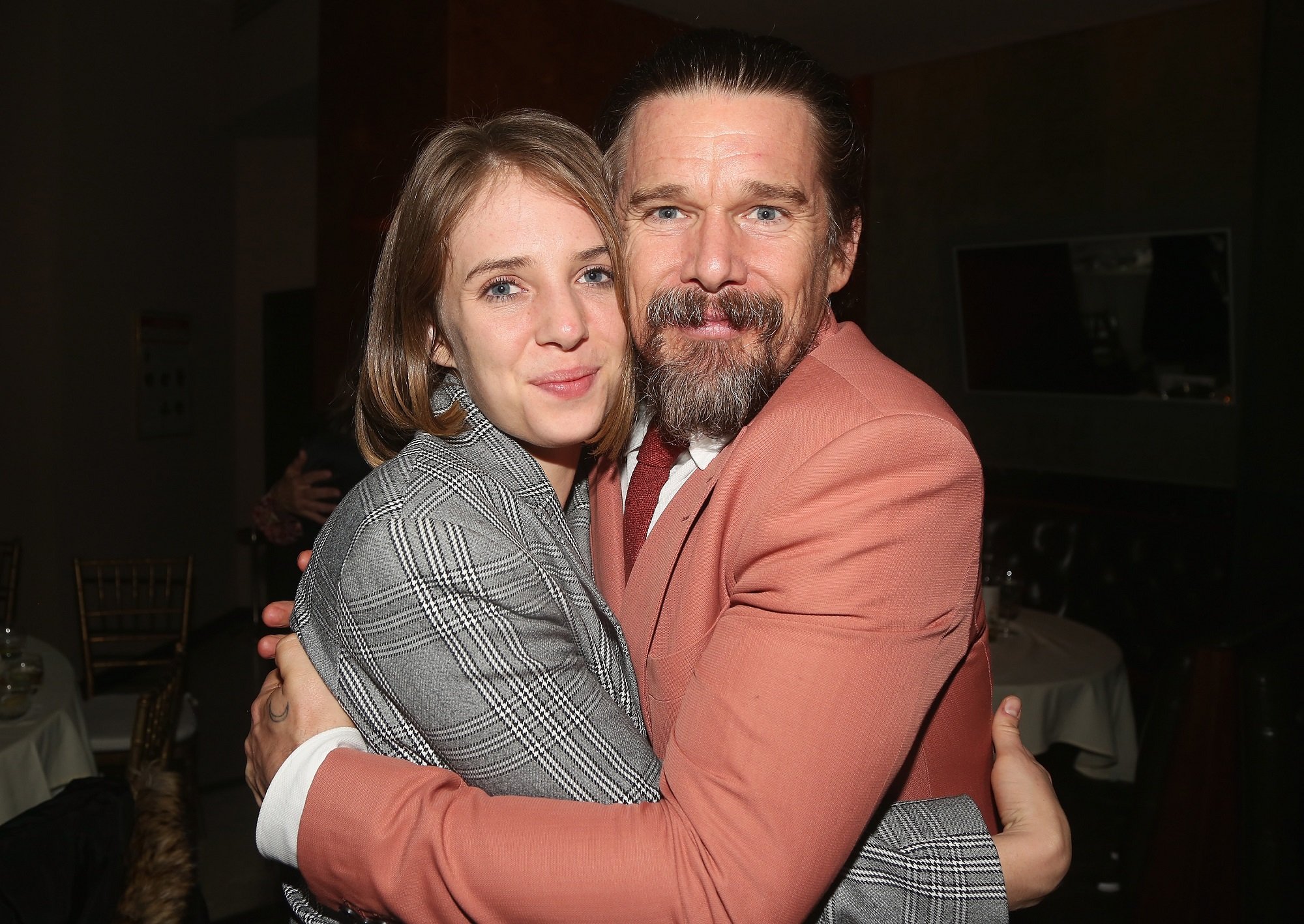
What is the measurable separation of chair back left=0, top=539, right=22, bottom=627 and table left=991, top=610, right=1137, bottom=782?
182 inches

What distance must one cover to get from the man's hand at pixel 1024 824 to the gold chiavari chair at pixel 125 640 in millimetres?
2953

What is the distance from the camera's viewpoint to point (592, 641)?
128cm

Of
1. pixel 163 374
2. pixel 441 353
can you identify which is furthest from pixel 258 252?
pixel 441 353

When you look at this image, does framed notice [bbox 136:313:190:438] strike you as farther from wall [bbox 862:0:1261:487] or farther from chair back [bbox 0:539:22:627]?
wall [bbox 862:0:1261:487]

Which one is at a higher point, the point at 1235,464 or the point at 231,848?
the point at 1235,464

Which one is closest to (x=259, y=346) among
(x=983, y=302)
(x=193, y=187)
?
(x=193, y=187)

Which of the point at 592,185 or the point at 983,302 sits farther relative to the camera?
the point at 983,302

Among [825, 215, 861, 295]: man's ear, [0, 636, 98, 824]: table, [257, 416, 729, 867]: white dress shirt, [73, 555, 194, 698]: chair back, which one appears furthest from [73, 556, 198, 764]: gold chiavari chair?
[825, 215, 861, 295]: man's ear

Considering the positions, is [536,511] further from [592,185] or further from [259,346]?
[259,346]

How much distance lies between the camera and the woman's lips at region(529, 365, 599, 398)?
1.42 metres

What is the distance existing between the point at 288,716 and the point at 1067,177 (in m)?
5.68

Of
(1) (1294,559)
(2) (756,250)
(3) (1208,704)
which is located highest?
(2) (756,250)

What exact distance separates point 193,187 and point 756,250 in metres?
6.89

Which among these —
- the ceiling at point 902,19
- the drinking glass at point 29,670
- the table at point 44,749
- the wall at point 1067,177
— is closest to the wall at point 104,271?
the table at point 44,749
